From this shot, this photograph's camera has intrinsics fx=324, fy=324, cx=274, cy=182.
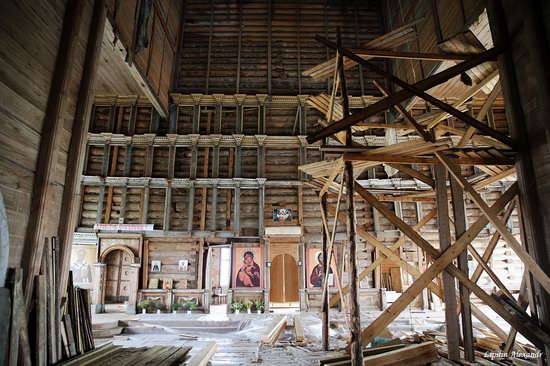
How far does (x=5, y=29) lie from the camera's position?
4633 millimetres

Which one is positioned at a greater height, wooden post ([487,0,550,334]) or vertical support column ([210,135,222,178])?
vertical support column ([210,135,222,178])

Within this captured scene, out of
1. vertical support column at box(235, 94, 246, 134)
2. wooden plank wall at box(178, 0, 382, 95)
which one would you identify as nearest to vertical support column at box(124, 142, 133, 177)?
wooden plank wall at box(178, 0, 382, 95)

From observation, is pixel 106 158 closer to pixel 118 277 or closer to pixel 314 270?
pixel 118 277

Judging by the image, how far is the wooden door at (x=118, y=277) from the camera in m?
13.6

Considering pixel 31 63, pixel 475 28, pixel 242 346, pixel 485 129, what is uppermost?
pixel 475 28

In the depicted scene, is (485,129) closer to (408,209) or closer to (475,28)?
(475,28)

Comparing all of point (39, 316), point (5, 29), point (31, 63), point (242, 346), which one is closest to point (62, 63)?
point (31, 63)

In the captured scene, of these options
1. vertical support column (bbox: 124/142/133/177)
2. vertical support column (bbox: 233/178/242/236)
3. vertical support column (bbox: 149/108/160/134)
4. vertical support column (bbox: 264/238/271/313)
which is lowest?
vertical support column (bbox: 264/238/271/313)

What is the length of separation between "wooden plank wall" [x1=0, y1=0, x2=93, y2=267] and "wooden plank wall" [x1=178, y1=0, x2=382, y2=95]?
11190 millimetres

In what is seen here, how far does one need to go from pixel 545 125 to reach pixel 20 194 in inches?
293

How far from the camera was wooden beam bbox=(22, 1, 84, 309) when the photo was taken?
4.79 m

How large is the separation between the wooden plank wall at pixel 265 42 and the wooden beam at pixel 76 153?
9840 millimetres

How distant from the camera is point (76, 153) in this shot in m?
5.88

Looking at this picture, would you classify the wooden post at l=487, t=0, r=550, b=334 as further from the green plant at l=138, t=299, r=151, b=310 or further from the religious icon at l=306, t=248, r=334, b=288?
the green plant at l=138, t=299, r=151, b=310
